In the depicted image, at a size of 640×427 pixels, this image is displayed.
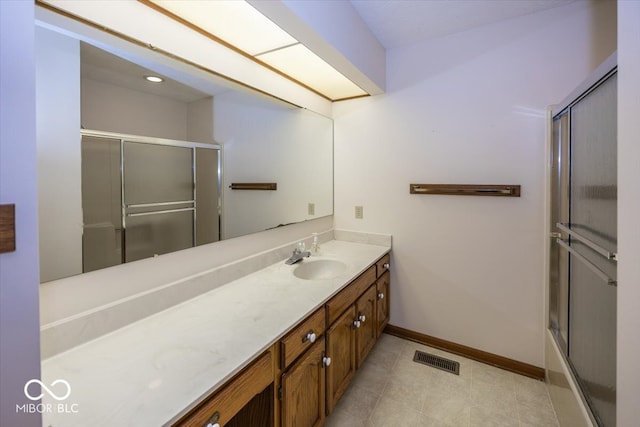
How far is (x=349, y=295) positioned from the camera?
1643 mm

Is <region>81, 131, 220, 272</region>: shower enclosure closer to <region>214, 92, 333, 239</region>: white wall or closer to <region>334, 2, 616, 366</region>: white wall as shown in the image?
<region>214, 92, 333, 239</region>: white wall

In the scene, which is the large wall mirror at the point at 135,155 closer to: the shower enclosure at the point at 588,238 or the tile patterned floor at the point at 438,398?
the tile patterned floor at the point at 438,398

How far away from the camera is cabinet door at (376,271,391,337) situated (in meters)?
2.13

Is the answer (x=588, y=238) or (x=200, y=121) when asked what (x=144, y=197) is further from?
(x=588, y=238)

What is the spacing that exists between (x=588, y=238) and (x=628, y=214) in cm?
44

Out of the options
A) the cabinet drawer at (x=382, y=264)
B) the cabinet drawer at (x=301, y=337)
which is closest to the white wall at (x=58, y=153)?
the cabinet drawer at (x=301, y=337)

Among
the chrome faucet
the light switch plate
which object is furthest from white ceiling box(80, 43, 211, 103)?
the light switch plate

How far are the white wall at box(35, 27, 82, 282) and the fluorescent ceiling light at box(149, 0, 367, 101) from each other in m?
0.46

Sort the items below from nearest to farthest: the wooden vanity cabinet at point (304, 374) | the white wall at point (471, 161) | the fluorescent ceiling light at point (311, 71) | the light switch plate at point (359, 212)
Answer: the wooden vanity cabinet at point (304, 374), the fluorescent ceiling light at point (311, 71), the white wall at point (471, 161), the light switch plate at point (359, 212)

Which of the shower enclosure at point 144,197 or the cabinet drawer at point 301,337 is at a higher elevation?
the shower enclosure at point 144,197

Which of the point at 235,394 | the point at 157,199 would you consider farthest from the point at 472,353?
the point at 157,199

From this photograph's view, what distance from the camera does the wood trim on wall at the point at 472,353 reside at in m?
1.94

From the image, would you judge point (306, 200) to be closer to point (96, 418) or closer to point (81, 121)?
point (81, 121)

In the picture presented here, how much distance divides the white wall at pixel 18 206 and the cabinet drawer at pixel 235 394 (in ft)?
1.18
